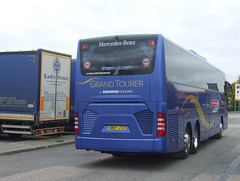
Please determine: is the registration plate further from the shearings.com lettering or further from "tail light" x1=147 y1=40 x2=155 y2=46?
"tail light" x1=147 y1=40 x2=155 y2=46

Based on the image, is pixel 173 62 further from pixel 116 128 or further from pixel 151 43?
pixel 116 128

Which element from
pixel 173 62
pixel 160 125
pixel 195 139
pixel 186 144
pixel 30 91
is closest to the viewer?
pixel 160 125

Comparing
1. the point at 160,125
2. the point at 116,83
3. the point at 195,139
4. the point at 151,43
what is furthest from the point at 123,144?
the point at 195,139

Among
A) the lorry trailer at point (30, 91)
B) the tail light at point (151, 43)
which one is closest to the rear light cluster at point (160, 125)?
the tail light at point (151, 43)

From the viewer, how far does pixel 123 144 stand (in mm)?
8734

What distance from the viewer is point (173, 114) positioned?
30.3 feet

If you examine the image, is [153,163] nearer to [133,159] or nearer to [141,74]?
[133,159]

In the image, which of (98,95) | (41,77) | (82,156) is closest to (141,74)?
(98,95)

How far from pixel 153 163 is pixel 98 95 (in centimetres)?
241

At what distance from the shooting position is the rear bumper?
8.50 m

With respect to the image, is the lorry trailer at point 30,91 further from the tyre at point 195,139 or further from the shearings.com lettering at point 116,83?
the tyre at point 195,139

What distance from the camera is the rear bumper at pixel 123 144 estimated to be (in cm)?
850

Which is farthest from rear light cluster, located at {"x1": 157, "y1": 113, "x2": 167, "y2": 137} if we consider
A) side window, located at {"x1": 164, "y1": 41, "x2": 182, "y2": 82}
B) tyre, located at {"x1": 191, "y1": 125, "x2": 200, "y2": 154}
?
tyre, located at {"x1": 191, "y1": 125, "x2": 200, "y2": 154}

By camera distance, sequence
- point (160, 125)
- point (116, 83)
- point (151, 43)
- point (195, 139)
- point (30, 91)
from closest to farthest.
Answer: point (160, 125) < point (151, 43) < point (116, 83) < point (195, 139) < point (30, 91)
